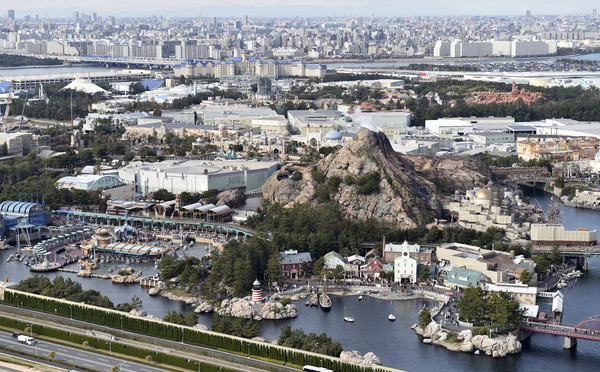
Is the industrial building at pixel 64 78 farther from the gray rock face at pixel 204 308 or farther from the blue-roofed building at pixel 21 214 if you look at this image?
the gray rock face at pixel 204 308

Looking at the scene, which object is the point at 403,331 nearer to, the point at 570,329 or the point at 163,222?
the point at 570,329

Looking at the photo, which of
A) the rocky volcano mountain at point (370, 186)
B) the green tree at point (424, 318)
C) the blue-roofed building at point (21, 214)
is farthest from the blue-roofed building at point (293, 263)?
the blue-roofed building at point (21, 214)

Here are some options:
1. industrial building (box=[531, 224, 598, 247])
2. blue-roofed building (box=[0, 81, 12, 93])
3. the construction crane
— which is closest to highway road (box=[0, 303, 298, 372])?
industrial building (box=[531, 224, 598, 247])

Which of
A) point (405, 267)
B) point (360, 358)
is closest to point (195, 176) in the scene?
point (405, 267)

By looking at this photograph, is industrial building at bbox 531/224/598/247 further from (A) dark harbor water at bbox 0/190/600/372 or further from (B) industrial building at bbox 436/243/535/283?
(B) industrial building at bbox 436/243/535/283

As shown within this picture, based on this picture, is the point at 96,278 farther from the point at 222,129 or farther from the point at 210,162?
the point at 222,129

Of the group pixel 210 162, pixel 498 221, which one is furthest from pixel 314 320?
pixel 210 162
